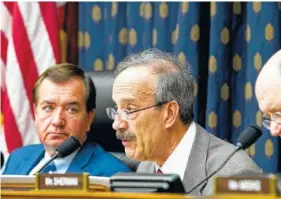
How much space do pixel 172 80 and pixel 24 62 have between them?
5.62 feet

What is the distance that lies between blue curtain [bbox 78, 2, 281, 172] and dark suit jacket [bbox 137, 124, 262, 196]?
1179 millimetres

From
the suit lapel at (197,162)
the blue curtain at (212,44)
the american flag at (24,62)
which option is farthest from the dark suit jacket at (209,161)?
the american flag at (24,62)

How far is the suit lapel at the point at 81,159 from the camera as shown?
3.19 meters

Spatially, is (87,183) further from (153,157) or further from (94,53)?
(94,53)

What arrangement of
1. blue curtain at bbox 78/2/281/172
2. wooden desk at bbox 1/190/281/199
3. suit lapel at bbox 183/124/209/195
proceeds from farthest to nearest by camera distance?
blue curtain at bbox 78/2/281/172
suit lapel at bbox 183/124/209/195
wooden desk at bbox 1/190/281/199

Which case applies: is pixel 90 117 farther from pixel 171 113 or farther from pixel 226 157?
pixel 226 157

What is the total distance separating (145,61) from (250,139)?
835 millimetres

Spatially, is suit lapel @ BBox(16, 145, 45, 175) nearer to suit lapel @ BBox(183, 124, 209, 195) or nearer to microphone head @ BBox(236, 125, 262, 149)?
suit lapel @ BBox(183, 124, 209, 195)

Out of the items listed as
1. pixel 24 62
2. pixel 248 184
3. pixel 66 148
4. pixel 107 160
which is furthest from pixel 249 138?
pixel 24 62

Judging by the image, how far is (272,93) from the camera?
8.33ft

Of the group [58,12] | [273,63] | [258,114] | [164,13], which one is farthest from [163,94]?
[58,12]

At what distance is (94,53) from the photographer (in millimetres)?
4426

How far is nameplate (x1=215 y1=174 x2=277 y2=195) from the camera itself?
1.62 meters

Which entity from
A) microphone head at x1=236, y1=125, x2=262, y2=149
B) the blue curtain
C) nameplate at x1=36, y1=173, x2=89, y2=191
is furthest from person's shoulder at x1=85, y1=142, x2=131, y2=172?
nameplate at x1=36, y1=173, x2=89, y2=191
